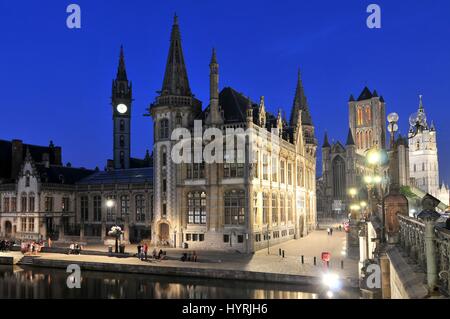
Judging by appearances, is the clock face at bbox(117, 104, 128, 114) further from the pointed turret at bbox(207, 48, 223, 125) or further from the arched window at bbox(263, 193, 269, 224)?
the arched window at bbox(263, 193, 269, 224)

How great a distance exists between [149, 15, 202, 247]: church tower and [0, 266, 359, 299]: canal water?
14.1 metres

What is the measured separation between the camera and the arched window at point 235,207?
155 feet

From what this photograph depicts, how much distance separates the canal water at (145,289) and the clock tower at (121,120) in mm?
55073

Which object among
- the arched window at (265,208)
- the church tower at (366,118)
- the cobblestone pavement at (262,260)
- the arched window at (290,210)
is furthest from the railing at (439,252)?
the church tower at (366,118)

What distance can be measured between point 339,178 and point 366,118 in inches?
1329

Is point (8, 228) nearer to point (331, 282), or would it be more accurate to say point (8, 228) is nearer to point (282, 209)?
point (282, 209)

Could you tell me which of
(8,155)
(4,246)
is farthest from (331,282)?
(8,155)

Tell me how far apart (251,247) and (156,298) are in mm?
18753

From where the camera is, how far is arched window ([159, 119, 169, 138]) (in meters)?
51.9

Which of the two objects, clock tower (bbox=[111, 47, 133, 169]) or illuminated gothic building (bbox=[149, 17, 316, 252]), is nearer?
illuminated gothic building (bbox=[149, 17, 316, 252])

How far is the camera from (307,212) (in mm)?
74750

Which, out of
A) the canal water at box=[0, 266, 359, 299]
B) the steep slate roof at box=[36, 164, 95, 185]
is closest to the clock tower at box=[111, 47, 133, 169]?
the steep slate roof at box=[36, 164, 95, 185]

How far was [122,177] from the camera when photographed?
66.1 metres

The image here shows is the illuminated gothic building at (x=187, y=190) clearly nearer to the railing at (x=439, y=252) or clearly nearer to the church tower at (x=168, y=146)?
the church tower at (x=168, y=146)
